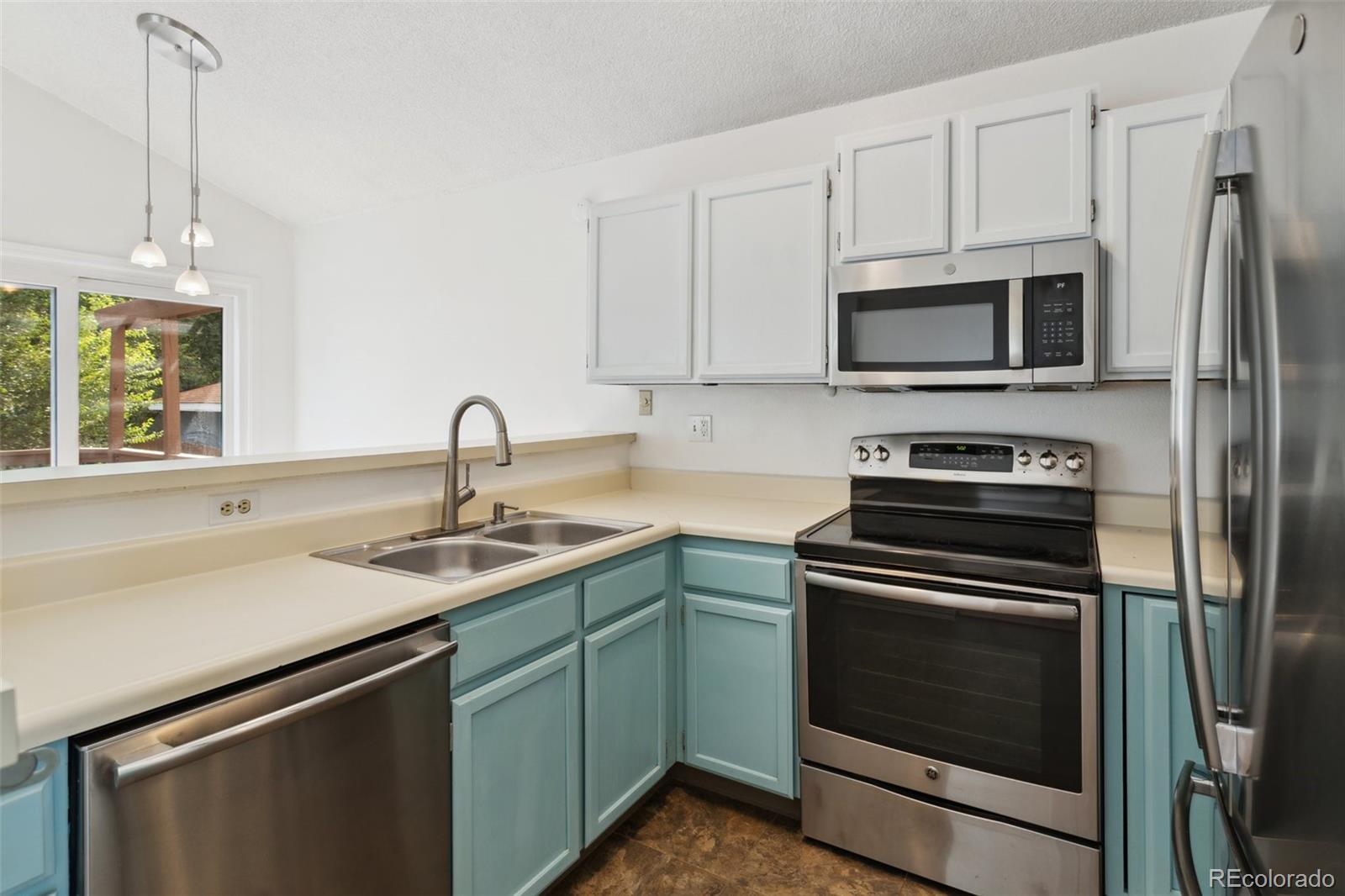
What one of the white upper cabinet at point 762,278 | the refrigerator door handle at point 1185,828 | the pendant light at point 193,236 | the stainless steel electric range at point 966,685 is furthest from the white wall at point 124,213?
the refrigerator door handle at point 1185,828

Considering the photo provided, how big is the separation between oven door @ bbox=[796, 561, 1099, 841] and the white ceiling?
1.66m

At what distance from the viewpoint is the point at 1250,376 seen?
2.83ft

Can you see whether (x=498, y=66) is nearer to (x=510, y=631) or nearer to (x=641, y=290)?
(x=641, y=290)

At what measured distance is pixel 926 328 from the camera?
1.98m

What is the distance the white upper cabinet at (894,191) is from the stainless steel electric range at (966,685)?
73 cm

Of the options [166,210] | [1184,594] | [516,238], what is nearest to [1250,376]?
[1184,594]

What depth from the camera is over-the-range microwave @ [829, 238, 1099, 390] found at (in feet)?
5.78

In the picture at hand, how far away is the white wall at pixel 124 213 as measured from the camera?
3.11m

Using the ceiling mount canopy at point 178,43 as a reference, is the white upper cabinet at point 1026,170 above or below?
below

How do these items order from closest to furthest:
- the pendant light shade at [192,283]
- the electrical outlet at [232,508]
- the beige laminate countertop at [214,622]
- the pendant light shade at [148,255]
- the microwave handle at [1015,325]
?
the beige laminate countertop at [214,622]
the electrical outlet at [232,508]
the microwave handle at [1015,325]
the pendant light shade at [148,255]
the pendant light shade at [192,283]

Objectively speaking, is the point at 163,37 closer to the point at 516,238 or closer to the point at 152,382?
the point at 516,238

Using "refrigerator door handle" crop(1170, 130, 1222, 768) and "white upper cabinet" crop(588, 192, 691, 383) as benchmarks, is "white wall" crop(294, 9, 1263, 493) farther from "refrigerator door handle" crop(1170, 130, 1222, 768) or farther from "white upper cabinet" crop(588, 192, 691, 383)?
"refrigerator door handle" crop(1170, 130, 1222, 768)

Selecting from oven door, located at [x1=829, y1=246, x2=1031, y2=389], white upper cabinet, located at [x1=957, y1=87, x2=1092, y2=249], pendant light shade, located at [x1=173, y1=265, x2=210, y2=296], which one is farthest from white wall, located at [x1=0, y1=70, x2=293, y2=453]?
white upper cabinet, located at [x1=957, y1=87, x2=1092, y2=249]

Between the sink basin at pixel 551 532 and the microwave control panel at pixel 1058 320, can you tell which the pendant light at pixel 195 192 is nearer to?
the sink basin at pixel 551 532
